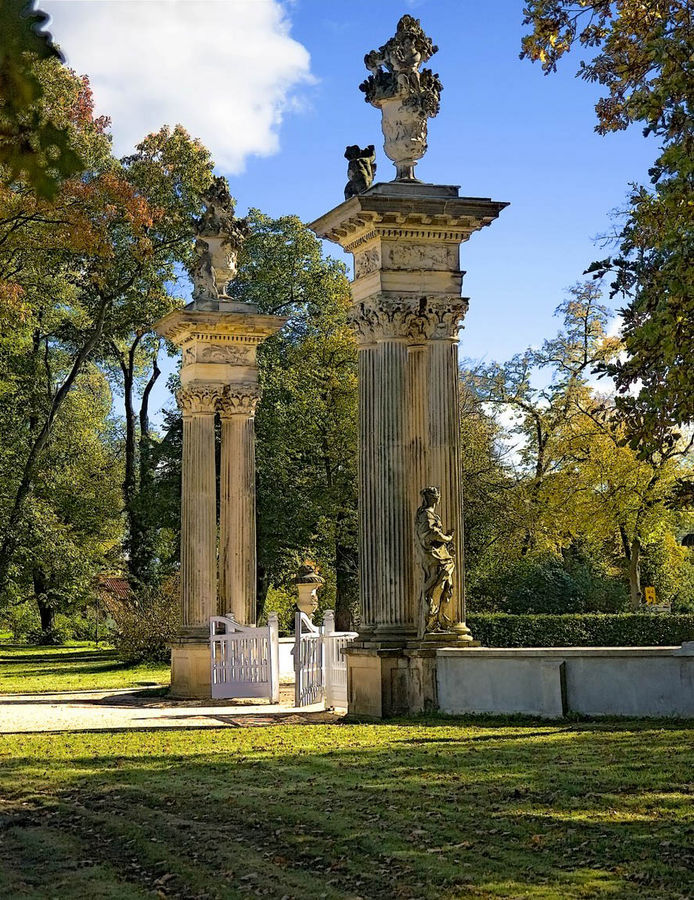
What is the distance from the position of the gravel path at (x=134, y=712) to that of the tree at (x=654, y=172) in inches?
306

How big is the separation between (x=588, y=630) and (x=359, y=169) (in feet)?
42.5

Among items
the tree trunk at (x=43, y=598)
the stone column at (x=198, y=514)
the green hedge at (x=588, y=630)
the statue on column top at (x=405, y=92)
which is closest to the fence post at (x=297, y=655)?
the stone column at (x=198, y=514)

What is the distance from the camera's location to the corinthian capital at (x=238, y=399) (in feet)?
74.2

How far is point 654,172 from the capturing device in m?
9.83

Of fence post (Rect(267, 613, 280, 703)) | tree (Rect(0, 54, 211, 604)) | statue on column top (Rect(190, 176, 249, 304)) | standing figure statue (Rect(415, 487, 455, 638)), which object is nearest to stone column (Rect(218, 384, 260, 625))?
statue on column top (Rect(190, 176, 249, 304))

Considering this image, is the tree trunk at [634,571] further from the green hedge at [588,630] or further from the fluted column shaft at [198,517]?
the fluted column shaft at [198,517]

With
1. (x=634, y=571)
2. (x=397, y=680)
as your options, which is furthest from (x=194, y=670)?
(x=634, y=571)

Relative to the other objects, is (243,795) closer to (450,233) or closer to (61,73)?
(450,233)

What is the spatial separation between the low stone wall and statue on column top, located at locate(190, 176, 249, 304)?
9846 mm

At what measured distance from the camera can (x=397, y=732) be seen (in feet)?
44.8

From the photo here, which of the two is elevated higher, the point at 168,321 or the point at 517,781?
the point at 168,321

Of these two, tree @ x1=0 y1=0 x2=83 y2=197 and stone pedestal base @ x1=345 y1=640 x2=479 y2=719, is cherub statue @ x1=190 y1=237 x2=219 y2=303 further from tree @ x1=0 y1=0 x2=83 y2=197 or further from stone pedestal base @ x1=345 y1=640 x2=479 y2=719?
tree @ x1=0 y1=0 x2=83 y2=197

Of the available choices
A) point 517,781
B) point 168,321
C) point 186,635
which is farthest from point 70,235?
point 517,781

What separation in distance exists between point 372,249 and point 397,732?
6.27m
